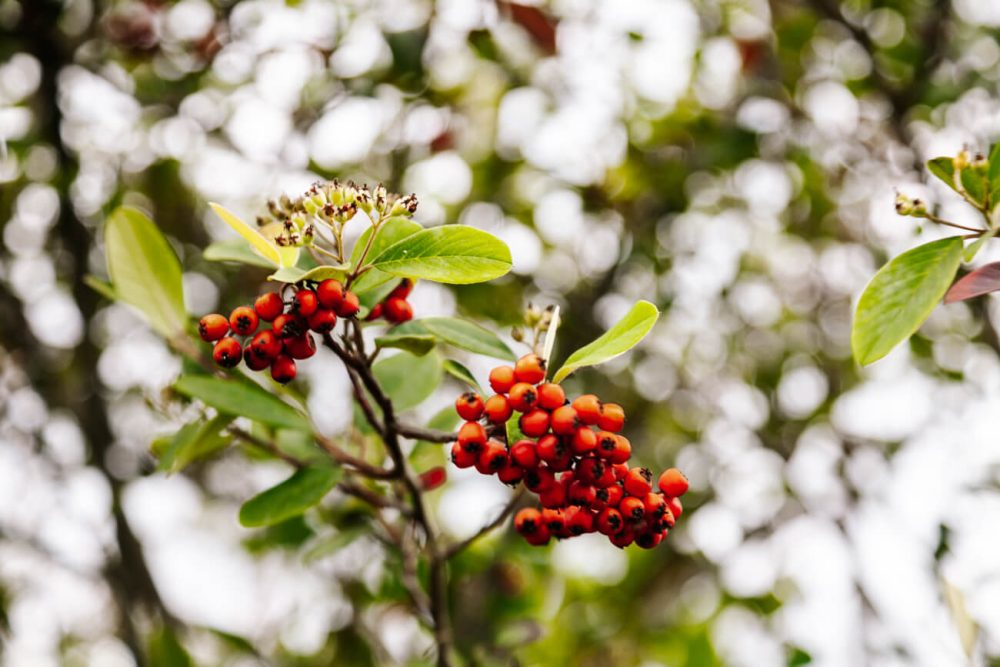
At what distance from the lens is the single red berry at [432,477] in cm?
205

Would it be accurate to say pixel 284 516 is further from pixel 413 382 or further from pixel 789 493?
pixel 789 493

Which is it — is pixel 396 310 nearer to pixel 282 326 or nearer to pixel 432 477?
pixel 282 326

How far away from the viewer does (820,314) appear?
15.4 feet

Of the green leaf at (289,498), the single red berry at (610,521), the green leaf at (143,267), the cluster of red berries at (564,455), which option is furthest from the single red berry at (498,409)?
the green leaf at (143,267)

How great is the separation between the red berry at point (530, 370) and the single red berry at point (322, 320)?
30cm

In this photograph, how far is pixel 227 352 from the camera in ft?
4.46

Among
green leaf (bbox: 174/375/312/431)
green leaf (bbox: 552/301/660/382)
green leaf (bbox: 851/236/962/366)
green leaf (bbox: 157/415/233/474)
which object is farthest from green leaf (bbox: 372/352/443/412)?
green leaf (bbox: 851/236/962/366)

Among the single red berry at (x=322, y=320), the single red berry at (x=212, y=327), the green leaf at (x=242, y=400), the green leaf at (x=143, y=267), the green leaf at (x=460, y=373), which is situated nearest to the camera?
the single red berry at (x=322, y=320)

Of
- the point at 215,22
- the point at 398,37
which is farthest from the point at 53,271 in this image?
the point at 398,37

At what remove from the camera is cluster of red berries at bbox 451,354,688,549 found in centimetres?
126

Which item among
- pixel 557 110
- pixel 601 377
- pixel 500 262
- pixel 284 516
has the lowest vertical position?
pixel 601 377

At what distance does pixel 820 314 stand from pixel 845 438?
0.83 metres

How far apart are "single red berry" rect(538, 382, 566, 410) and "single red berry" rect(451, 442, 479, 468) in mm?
136

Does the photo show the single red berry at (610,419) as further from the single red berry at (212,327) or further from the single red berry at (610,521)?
the single red berry at (212,327)
